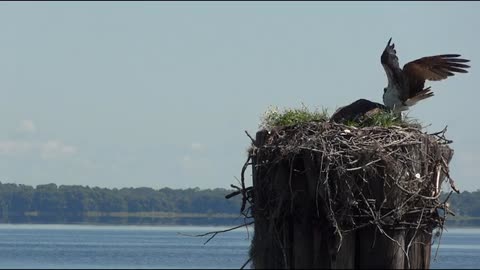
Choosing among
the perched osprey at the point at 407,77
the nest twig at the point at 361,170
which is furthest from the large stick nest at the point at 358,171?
the perched osprey at the point at 407,77

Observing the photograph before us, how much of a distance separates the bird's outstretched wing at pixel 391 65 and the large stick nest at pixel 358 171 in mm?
1661

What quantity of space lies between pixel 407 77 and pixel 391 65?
1.07 feet

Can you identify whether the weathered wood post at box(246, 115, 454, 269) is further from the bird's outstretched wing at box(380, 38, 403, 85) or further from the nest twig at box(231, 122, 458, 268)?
the bird's outstretched wing at box(380, 38, 403, 85)

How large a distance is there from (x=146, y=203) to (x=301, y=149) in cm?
13685

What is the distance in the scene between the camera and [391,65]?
21812 millimetres

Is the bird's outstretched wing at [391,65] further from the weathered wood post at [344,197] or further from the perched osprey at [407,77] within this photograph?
the weathered wood post at [344,197]

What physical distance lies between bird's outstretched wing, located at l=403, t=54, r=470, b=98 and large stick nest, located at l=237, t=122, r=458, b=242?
1.67 metres

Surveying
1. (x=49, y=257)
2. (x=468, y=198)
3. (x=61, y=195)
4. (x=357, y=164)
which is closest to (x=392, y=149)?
(x=357, y=164)

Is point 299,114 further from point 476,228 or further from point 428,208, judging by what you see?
point 476,228

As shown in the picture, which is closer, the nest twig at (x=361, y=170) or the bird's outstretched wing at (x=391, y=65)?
the nest twig at (x=361, y=170)

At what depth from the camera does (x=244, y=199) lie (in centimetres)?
2059

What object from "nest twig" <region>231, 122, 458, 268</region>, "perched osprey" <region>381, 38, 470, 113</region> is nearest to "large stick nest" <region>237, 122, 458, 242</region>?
"nest twig" <region>231, 122, 458, 268</region>

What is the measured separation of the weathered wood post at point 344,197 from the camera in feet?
63.5

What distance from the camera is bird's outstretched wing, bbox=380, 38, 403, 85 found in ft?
71.5
